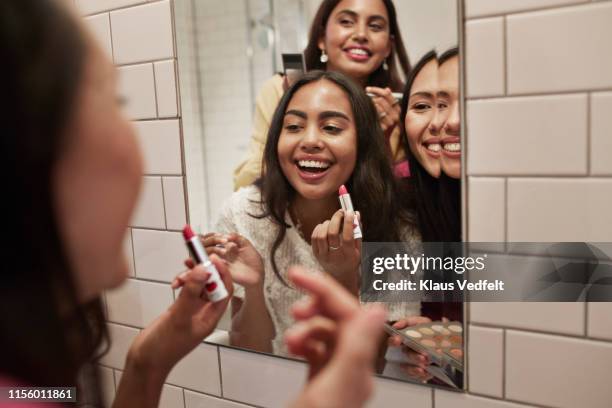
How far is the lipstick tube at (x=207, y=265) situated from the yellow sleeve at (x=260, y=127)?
224mm

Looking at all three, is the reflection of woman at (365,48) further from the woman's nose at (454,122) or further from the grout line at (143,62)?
the grout line at (143,62)

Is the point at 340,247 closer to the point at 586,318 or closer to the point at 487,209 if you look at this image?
the point at 487,209

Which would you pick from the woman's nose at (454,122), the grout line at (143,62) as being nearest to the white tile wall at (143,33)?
the grout line at (143,62)

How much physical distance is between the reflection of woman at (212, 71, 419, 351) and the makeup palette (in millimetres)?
35

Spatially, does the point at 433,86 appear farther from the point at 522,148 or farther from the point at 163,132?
the point at 163,132

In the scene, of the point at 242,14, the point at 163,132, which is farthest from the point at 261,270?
the point at 242,14

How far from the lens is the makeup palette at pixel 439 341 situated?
0.77 meters

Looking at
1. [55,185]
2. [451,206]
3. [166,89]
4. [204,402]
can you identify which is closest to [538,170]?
[451,206]

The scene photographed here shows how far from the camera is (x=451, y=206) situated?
0.75 metres

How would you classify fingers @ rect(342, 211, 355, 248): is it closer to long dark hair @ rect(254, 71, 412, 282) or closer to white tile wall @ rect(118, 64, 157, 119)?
long dark hair @ rect(254, 71, 412, 282)

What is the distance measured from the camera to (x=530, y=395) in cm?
74

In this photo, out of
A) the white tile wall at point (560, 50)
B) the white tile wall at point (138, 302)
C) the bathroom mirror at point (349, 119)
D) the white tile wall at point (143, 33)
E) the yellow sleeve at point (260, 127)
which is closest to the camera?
the white tile wall at point (560, 50)

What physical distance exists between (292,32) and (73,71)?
1.80 ft

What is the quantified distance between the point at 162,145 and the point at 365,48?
0.48 metres
